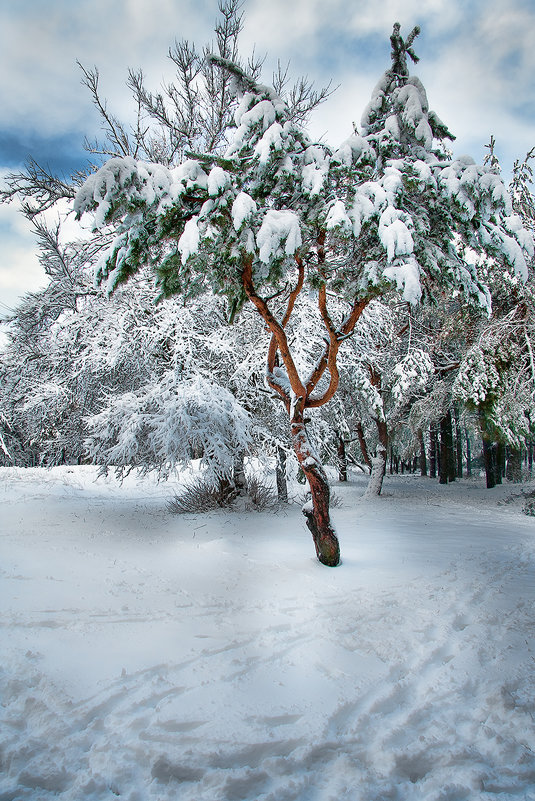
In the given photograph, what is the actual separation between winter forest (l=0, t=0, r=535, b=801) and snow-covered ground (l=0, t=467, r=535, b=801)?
2 centimetres

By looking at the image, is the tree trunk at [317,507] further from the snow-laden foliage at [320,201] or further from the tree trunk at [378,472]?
the tree trunk at [378,472]

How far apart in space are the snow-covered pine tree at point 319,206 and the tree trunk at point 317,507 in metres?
0.02

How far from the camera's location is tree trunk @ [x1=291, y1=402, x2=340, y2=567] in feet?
16.1

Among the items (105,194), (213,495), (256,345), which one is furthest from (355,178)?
(213,495)

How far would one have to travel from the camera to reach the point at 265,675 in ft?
9.11

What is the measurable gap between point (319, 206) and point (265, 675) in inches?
180

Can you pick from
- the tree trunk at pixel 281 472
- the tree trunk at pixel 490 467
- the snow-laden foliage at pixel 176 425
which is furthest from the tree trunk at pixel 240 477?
the tree trunk at pixel 490 467

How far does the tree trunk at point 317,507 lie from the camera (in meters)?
4.92

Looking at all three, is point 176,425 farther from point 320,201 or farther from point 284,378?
point 320,201

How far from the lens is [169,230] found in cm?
454

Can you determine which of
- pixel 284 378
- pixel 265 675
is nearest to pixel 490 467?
pixel 284 378

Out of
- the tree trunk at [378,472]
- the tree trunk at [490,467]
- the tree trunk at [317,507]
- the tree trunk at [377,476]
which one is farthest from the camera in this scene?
the tree trunk at [490,467]

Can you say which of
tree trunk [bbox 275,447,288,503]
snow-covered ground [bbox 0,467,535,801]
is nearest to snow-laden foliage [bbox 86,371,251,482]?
tree trunk [bbox 275,447,288,503]

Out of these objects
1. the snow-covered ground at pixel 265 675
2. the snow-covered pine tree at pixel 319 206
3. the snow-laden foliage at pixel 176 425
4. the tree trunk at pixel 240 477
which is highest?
the snow-covered pine tree at pixel 319 206
